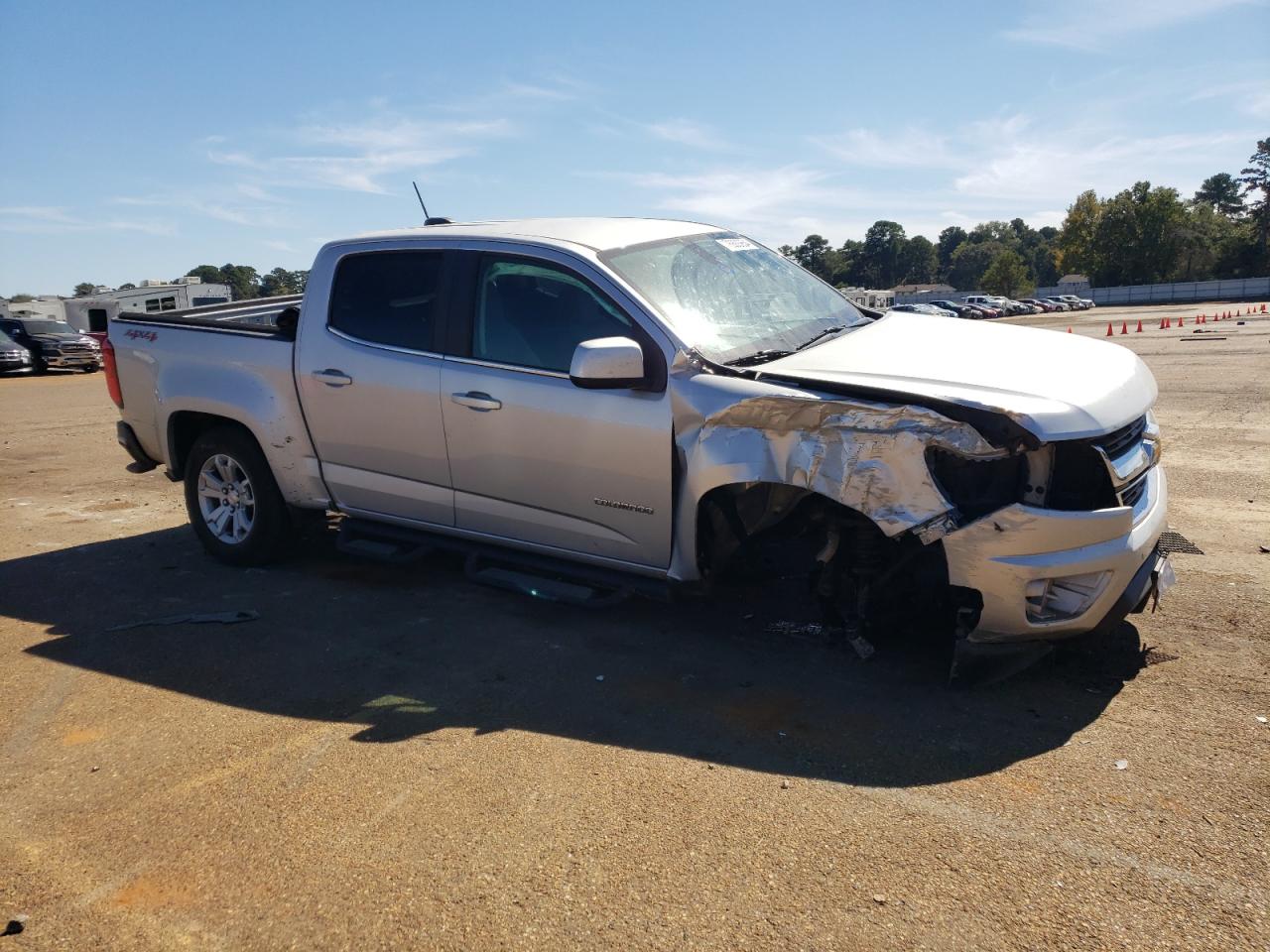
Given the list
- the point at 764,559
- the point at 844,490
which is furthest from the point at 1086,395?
the point at 764,559

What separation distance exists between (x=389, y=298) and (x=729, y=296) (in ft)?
6.03

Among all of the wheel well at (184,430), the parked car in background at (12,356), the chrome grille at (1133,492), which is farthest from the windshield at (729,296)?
the parked car in background at (12,356)

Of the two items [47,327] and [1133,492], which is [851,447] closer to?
[1133,492]

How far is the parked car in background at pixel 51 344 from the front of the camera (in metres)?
25.2

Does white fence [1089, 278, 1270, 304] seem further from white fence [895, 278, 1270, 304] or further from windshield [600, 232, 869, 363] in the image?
windshield [600, 232, 869, 363]

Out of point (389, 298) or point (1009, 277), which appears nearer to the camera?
point (389, 298)

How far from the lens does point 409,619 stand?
500 cm

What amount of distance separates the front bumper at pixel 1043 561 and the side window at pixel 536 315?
5.86 ft

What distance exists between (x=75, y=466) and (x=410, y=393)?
671cm

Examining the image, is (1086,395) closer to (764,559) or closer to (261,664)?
(764,559)

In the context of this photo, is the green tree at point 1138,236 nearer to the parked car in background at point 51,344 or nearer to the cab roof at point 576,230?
the parked car in background at point 51,344

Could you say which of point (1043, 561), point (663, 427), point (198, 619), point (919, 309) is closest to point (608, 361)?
point (663, 427)

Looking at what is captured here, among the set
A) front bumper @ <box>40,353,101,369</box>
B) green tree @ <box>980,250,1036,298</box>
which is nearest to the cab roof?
front bumper @ <box>40,353,101,369</box>

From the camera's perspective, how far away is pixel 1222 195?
12494cm
